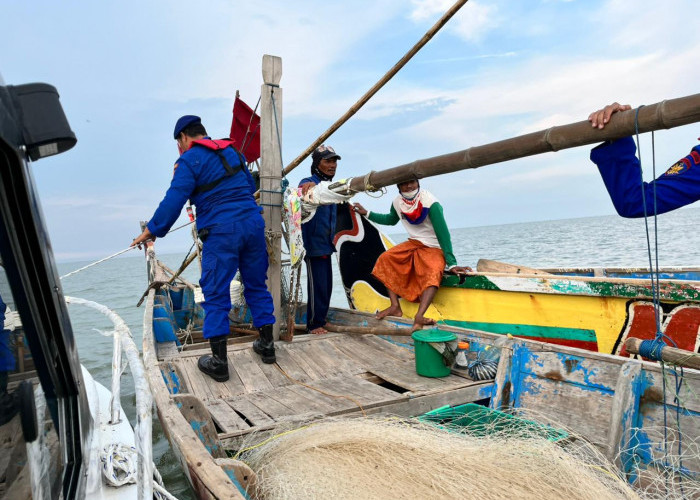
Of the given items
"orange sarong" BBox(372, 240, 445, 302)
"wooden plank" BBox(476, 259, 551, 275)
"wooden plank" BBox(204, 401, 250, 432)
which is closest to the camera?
"wooden plank" BBox(204, 401, 250, 432)

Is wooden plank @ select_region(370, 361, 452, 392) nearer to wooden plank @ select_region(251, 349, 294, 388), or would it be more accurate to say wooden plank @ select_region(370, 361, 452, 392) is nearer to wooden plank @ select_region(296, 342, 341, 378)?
wooden plank @ select_region(296, 342, 341, 378)

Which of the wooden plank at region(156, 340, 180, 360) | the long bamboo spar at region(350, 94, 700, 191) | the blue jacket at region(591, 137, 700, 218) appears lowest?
the wooden plank at region(156, 340, 180, 360)

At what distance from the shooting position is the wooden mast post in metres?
5.21

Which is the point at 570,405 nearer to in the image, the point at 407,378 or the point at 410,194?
the point at 407,378

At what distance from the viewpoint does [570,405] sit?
3.08 meters

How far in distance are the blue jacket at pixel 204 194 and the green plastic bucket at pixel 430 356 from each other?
1787 millimetres

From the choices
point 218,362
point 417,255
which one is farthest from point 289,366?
point 417,255

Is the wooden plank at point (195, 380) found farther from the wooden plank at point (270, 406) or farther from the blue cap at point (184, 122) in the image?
the blue cap at point (184, 122)

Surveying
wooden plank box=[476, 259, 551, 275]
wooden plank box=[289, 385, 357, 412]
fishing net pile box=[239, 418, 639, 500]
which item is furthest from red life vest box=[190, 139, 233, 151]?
wooden plank box=[476, 259, 551, 275]

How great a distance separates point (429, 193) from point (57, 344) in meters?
4.42

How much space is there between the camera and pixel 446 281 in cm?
547

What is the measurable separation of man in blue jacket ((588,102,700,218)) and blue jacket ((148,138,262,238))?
8.84 ft

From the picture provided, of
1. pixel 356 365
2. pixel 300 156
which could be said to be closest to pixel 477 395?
pixel 356 365

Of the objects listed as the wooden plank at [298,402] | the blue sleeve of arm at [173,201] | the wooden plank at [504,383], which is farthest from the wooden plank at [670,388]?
the blue sleeve of arm at [173,201]
